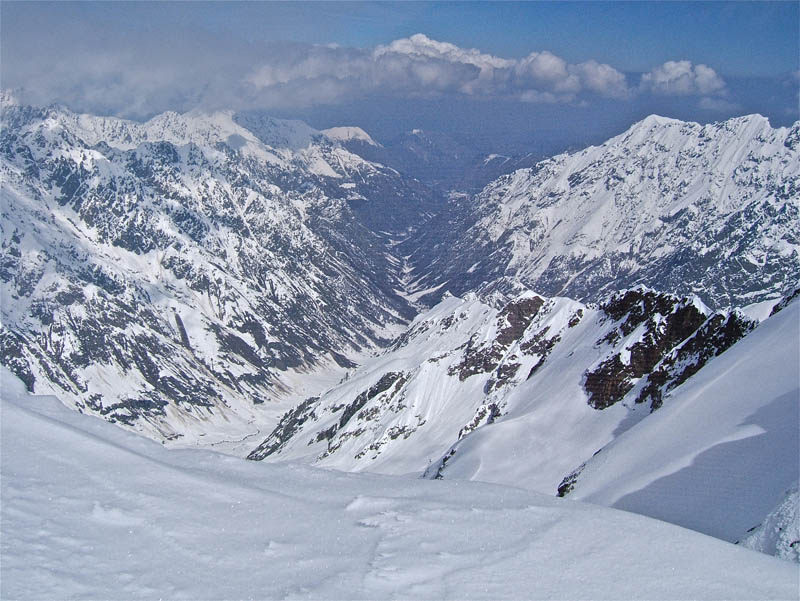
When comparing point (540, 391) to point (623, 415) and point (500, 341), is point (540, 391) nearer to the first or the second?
point (623, 415)

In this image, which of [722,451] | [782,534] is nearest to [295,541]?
[782,534]

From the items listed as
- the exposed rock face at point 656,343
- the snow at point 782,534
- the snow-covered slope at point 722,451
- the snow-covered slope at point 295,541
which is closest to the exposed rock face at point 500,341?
the exposed rock face at point 656,343

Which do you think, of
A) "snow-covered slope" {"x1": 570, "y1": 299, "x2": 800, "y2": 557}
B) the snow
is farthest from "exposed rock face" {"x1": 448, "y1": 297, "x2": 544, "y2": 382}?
the snow

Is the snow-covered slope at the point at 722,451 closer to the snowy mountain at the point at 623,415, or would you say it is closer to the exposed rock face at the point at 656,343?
the snowy mountain at the point at 623,415

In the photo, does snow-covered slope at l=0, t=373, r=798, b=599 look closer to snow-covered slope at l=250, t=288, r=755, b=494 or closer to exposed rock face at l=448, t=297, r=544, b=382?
snow-covered slope at l=250, t=288, r=755, b=494

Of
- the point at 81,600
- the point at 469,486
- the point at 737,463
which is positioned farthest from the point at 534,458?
the point at 81,600

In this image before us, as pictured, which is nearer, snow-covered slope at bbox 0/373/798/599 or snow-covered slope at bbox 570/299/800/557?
snow-covered slope at bbox 0/373/798/599
